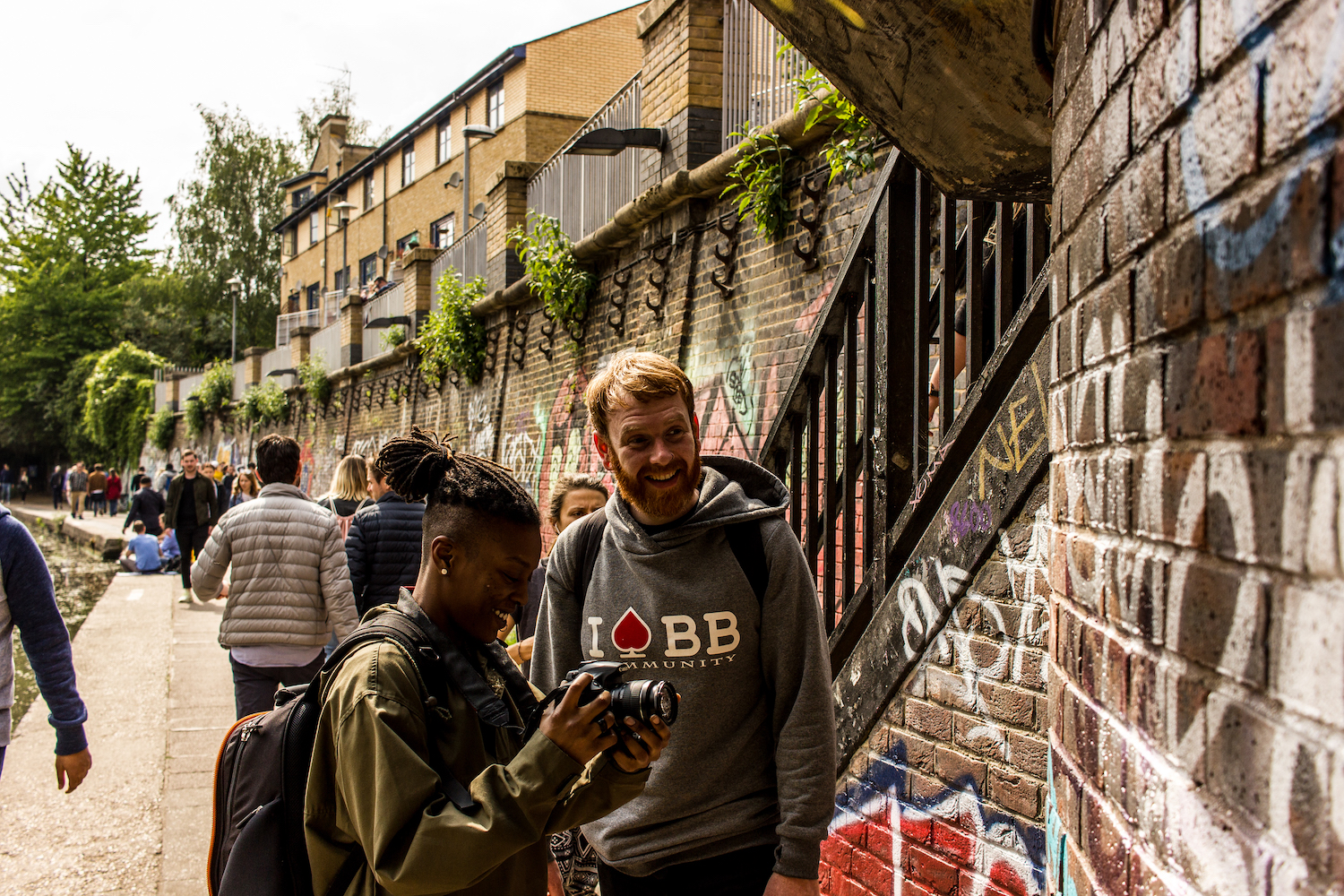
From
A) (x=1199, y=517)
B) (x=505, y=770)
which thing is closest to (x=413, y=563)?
(x=505, y=770)

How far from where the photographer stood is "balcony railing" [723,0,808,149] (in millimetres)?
6566

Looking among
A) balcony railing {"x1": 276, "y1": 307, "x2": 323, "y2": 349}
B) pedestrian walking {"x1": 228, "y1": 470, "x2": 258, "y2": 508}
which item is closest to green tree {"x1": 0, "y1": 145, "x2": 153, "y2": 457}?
balcony railing {"x1": 276, "y1": 307, "x2": 323, "y2": 349}

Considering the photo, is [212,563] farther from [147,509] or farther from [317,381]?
[317,381]

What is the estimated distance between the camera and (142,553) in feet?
49.4

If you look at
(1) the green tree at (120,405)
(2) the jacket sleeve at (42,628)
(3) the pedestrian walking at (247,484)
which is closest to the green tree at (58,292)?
(1) the green tree at (120,405)

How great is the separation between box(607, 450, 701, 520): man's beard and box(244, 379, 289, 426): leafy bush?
2647 centimetres

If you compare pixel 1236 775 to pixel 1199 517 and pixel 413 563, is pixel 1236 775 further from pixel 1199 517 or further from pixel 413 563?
pixel 413 563

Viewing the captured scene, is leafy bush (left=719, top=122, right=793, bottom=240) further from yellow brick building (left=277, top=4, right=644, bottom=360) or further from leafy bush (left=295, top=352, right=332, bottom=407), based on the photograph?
leafy bush (left=295, top=352, right=332, bottom=407)

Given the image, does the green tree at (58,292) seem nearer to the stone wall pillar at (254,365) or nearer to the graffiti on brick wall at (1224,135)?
the stone wall pillar at (254,365)

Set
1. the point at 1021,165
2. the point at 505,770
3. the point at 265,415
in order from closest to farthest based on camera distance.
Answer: the point at 505,770 < the point at 1021,165 < the point at 265,415

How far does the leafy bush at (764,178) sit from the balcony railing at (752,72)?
0.26 m

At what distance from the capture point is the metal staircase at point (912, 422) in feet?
8.71

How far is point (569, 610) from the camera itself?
2488 mm

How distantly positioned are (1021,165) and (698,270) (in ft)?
16.7
